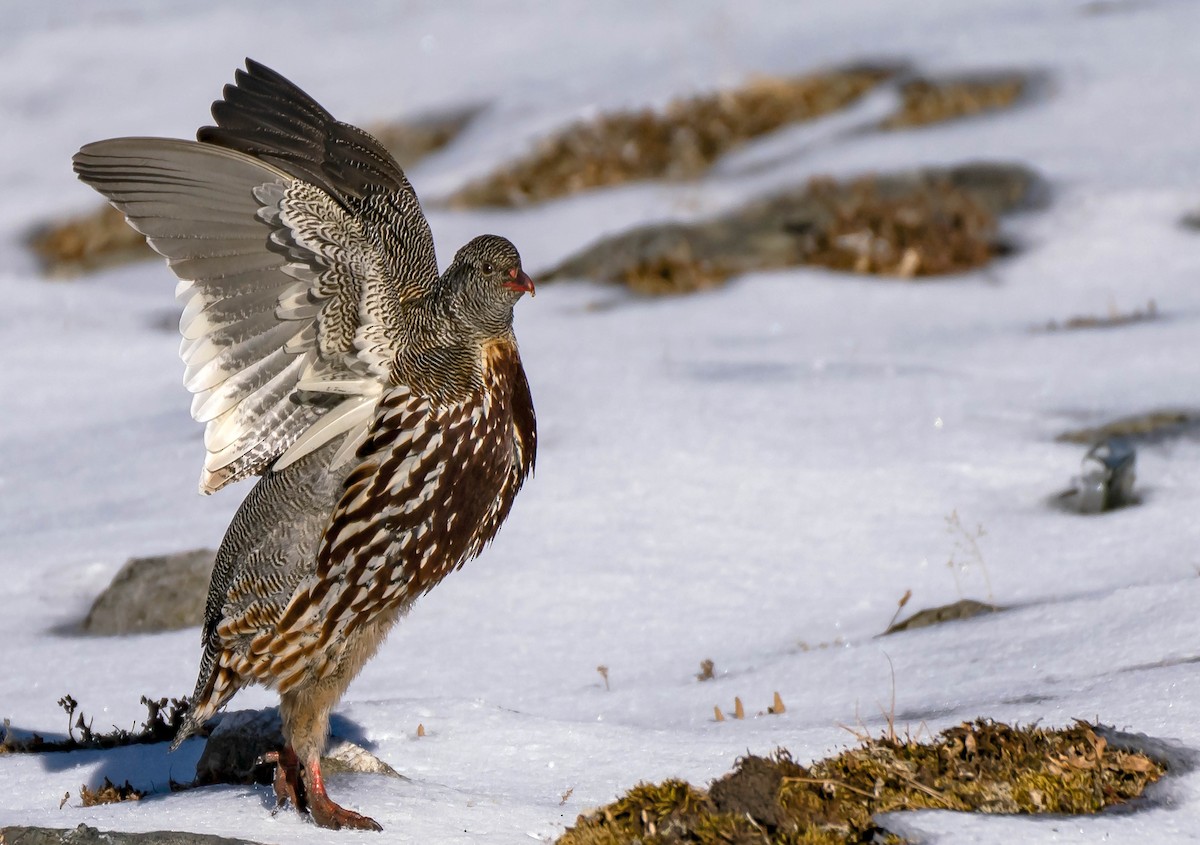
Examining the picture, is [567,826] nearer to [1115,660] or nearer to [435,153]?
[1115,660]

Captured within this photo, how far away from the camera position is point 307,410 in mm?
4484

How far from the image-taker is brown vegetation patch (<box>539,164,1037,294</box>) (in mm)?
12172

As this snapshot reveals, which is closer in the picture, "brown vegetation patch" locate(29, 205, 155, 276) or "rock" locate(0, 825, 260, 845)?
"rock" locate(0, 825, 260, 845)

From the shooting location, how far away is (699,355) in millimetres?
10219

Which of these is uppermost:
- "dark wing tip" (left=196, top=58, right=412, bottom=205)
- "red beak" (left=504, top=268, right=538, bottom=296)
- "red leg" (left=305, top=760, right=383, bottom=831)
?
A: "dark wing tip" (left=196, top=58, right=412, bottom=205)

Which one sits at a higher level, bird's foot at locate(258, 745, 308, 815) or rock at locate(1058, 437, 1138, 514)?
rock at locate(1058, 437, 1138, 514)

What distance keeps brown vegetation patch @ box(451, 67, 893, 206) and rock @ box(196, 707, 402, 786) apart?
10160 mm

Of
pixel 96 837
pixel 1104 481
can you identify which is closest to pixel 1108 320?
pixel 1104 481

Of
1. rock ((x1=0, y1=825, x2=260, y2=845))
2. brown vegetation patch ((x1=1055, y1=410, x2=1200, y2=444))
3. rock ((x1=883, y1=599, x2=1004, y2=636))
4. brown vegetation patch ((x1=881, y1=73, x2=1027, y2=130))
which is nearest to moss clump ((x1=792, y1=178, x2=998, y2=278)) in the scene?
brown vegetation patch ((x1=881, y1=73, x2=1027, y2=130))

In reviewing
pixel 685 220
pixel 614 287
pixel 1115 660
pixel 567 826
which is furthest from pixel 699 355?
pixel 567 826

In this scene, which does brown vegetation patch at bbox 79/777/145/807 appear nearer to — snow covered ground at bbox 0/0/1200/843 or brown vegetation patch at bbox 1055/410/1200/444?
snow covered ground at bbox 0/0/1200/843

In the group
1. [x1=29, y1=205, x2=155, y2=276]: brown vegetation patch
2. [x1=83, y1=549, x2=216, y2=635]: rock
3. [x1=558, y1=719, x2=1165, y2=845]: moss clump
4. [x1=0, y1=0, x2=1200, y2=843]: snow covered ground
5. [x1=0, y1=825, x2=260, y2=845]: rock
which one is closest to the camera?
[x1=0, y1=825, x2=260, y2=845]: rock

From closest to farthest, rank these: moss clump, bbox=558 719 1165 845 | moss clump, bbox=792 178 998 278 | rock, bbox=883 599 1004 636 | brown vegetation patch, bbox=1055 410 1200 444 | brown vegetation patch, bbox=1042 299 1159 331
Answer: moss clump, bbox=558 719 1165 845 < rock, bbox=883 599 1004 636 < brown vegetation patch, bbox=1055 410 1200 444 < brown vegetation patch, bbox=1042 299 1159 331 < moss clump, bbox=792 178 998 278

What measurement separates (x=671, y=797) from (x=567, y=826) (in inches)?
14.6
